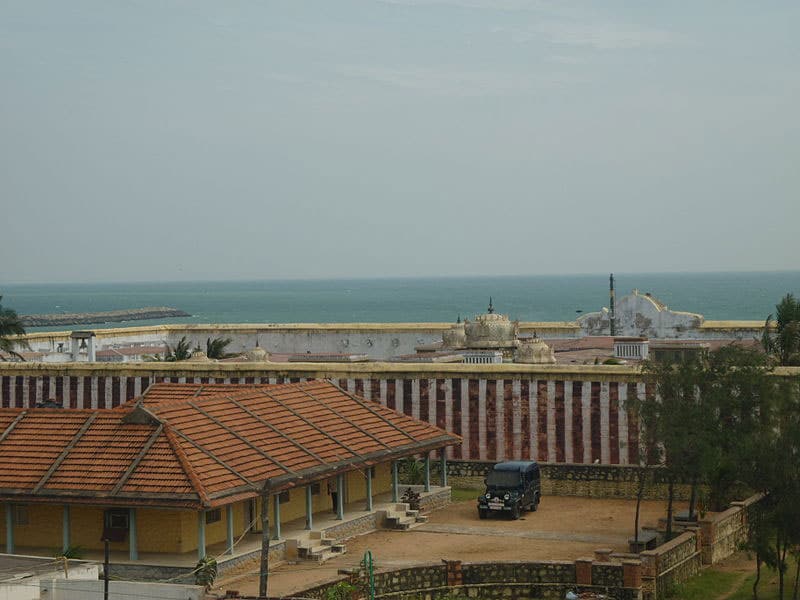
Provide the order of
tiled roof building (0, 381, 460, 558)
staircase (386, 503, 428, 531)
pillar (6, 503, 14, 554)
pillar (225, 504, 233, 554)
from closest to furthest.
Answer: tiled roof building (0, 381, 460, 558) < pillar (225, 504, 233, 554) < pillar (6, 503, 14, 554) < staircase (386, 503, 428, 531)

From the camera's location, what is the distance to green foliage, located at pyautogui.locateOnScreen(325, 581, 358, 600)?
1195 inches

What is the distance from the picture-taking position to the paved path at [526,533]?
3738 centimetres

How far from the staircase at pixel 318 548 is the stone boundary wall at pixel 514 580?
4114 mm

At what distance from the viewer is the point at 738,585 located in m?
34.2

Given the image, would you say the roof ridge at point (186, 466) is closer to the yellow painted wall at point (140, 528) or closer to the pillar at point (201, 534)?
the pillar at point (201, 534)

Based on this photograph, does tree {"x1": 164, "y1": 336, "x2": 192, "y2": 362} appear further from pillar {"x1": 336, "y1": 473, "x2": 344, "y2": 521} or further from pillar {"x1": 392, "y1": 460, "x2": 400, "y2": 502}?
pillar {"x1": 336, "y1": 473, "x2": 344, "y2": 521}

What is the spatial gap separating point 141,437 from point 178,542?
3.00 metres

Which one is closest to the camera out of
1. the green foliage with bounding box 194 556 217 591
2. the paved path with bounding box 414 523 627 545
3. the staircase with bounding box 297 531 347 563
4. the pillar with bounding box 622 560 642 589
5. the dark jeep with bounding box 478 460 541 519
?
the pillar with bounding box 622 560 642 589

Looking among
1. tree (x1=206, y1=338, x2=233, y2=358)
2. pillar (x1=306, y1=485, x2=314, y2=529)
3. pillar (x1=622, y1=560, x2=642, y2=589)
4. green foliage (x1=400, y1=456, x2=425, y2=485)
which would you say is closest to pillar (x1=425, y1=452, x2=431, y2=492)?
green foliage (x1=400, y1=456, x2=425, y2=485)

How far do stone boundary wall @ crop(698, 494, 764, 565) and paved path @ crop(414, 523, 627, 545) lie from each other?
2129 millimetres

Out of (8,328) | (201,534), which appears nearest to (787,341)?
(201,534)

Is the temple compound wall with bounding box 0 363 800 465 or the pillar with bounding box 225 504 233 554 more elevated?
the temple compound wall with bounding box 0 363 800 465

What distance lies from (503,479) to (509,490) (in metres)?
0.62

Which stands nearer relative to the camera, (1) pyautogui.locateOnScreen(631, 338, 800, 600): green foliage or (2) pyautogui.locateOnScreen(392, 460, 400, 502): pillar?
(1) pyautogui.locateOnScreen(631, 338, 800, 600): green foliage
